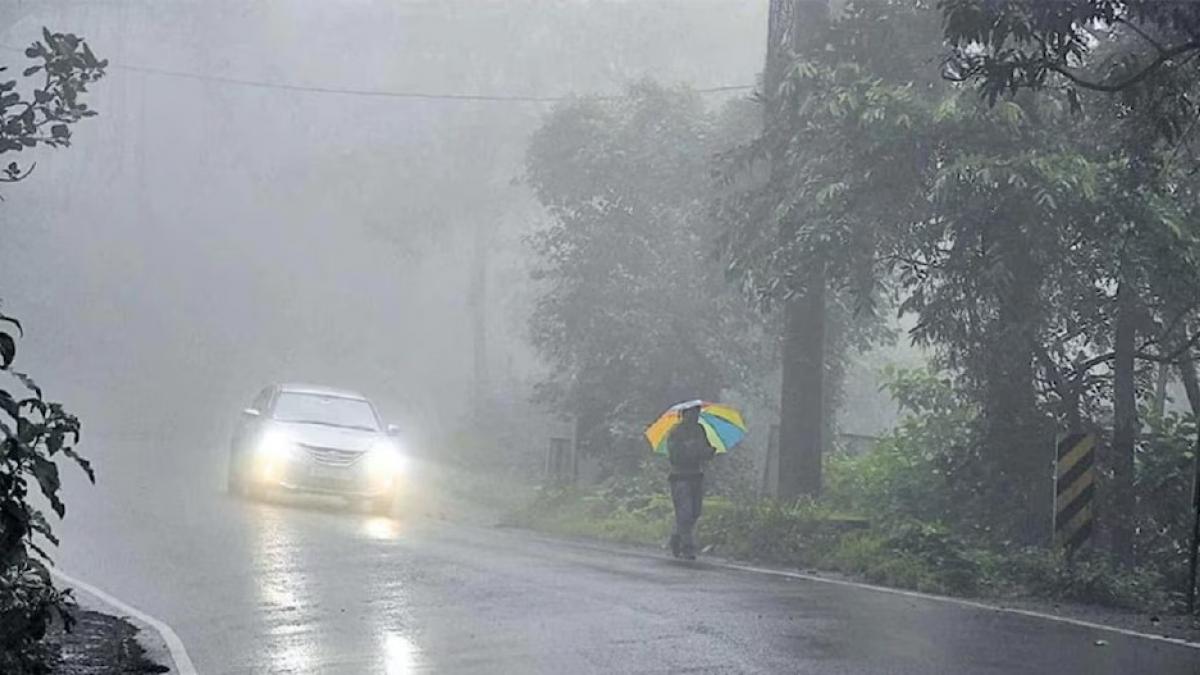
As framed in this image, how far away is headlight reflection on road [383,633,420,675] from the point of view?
34.7ft

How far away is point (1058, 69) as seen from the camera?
12.4 metres

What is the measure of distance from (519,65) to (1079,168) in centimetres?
3764

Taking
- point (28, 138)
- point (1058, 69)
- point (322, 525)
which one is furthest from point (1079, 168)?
point (28, 138)

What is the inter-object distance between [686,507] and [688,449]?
0.66m

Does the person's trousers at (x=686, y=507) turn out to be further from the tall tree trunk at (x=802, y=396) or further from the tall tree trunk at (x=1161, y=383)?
the tall tree trunk at (x=1161, y=383)

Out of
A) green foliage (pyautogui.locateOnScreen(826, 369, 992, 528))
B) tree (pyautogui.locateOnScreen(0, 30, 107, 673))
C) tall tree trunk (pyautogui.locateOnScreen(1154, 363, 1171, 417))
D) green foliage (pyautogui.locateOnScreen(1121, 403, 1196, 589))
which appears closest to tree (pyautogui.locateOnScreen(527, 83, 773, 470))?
green foliage (pyautogui.locateOnScreen(826, 369, 992, 528))

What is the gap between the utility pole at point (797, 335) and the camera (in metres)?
21.8

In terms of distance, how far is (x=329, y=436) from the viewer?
80.4 ft

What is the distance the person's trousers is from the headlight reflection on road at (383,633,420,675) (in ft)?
25.5

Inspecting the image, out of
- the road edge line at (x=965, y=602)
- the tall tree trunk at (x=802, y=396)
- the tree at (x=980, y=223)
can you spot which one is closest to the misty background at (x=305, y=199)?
the tall tree trunk at (x=802, y=396)

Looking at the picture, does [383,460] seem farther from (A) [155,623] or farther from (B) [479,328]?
(B) [479,328]

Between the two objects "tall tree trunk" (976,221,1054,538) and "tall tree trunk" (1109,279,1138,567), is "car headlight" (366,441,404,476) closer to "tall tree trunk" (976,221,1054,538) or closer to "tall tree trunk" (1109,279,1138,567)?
"tall tree trunk" (976,221,1054,538)

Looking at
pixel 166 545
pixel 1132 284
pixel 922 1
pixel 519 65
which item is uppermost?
pixel 519 65

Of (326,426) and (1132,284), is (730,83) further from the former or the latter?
(1132,284)
